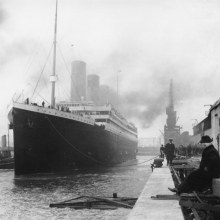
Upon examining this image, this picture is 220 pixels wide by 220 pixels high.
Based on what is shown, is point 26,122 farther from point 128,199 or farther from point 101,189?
point 128,199

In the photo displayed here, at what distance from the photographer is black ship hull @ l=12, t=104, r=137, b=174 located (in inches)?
1065

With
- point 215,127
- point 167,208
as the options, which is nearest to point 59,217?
point 167,208

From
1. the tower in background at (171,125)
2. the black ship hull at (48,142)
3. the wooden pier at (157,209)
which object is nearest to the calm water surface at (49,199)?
the wooden pier at (157,209)

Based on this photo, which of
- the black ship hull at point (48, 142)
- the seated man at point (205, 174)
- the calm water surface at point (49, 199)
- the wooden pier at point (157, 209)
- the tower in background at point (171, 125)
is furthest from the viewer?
the tower in background at point (171, 125)

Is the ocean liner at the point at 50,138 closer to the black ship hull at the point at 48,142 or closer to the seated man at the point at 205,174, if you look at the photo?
the black ship hull at the point at 48,142

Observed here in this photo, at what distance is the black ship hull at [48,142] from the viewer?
27.1 metres

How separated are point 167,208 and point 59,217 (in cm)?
544

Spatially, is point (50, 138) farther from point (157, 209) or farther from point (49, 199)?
point (157, 209)

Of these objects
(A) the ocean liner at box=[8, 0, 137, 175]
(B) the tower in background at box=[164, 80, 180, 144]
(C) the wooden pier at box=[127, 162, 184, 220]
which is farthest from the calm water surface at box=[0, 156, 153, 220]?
(B) the tower in background at box=[164, 80, 180, 144]

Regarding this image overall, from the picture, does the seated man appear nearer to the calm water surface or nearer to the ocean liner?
the calm water surface

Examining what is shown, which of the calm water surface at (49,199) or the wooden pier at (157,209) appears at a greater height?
the wooden pier at (157,209)

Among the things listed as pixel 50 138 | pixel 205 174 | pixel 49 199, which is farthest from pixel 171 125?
pixel 205 174

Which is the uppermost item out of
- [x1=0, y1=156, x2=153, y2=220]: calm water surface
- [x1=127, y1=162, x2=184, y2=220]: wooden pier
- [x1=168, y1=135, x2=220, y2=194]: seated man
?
[x1=168, y1=135, x2=220, y2=194]: seated man

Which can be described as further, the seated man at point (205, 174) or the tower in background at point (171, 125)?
the tower in background at point (171, 125)
